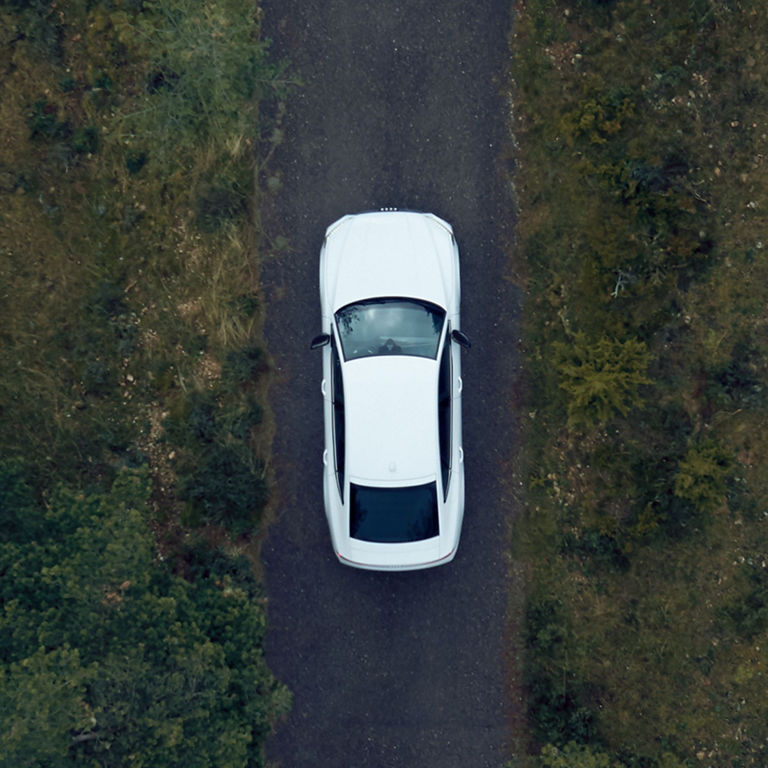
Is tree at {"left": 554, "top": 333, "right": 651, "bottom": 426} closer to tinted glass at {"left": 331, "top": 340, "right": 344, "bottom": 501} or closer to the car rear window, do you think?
the car rear window

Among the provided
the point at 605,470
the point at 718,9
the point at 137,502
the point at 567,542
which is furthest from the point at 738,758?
the point at 718,9

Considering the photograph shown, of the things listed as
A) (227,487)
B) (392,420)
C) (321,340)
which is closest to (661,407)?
(392,420)

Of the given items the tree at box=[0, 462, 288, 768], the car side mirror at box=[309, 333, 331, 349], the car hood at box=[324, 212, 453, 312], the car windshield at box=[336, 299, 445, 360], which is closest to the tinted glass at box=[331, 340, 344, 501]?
the car side mirror at box=[309, 333, 331, 349]

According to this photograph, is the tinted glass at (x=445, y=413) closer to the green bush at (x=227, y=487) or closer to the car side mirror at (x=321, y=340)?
the car side mirror at (x=321, y=340)

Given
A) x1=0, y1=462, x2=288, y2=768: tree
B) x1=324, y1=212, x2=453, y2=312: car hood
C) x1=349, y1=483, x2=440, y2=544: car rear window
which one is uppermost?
x1=324, y1=212, x2=453, y2=312: car hood

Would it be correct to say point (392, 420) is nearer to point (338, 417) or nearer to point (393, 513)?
point (338, 417)

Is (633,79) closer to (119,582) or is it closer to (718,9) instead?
(718,9)
